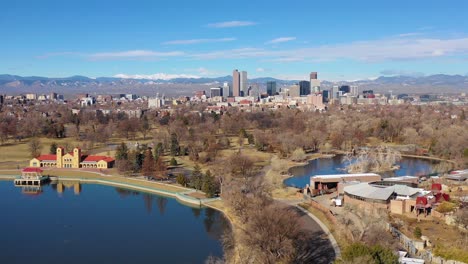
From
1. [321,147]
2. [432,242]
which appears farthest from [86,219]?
[321,147]

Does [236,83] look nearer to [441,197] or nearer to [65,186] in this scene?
[65,186]

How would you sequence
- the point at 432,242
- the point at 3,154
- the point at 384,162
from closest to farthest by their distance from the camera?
the point at 432,242, the point at 384,162, the point at 3,154

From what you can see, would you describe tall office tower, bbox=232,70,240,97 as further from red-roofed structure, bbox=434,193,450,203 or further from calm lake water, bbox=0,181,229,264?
red-roofed structure, bbox=434,193,450,203

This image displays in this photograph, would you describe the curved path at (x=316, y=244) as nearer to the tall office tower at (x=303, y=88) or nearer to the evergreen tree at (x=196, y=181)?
the evergreen tree at (x=196, y=181)

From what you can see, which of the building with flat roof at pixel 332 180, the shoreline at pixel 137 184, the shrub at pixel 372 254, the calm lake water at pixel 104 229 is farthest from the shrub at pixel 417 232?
the shoreline at pixel 137 184

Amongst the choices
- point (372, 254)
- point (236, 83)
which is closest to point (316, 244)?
point (372, 254)

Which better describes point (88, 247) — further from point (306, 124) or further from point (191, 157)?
point (306, 124)

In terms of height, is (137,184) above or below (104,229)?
above
